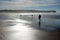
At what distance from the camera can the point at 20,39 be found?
36.9ft

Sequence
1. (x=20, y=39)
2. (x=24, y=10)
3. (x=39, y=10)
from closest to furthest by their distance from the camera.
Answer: (x=20, y=39)
(x=39, y=10)
(x=24, y=10)

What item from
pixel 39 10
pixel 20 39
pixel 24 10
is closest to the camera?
pixel 20 39

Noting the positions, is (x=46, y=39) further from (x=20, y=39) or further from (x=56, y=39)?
(x=20, y=39)

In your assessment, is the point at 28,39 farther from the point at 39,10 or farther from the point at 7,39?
the point at 39,10

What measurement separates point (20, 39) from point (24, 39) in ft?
0.93

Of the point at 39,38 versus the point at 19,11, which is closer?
the point at 39,38

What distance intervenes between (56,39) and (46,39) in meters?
0.71

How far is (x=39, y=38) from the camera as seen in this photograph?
1174 centimetres

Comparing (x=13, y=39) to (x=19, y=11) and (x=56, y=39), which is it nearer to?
(x=56, y=39)

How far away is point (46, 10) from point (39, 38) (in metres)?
19.4

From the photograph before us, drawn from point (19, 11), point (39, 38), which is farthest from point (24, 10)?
point (39, 38)

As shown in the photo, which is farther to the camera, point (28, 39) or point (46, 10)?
point (46, 10)

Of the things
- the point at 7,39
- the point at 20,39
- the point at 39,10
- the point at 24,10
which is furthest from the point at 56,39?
the point at 24,10

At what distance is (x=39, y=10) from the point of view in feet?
97.5
